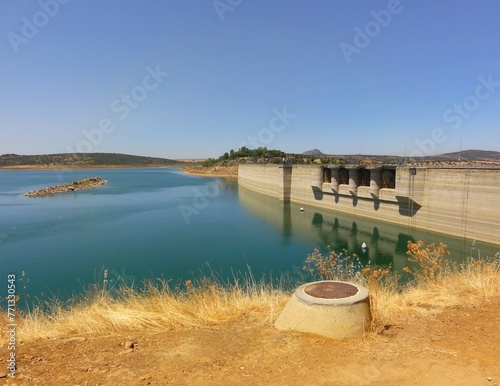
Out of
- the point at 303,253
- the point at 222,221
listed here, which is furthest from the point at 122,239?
the point at 303,253

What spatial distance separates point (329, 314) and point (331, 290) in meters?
0.54

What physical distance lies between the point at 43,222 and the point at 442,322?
30828 millimetres

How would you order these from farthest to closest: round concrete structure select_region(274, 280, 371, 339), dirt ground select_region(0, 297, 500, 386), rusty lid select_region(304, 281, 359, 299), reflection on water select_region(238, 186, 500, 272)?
1. reflection on water select_region(238, 186, 500, 272)
2. rusty lid select_region(304, 281, 359, 299)
3. round concrete structure select_region(274, 280, 371, 339)
4. dirt ground select_region(0, 297, 500, 386)

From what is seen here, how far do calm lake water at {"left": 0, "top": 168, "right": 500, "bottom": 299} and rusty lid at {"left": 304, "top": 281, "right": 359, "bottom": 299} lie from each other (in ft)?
29.2

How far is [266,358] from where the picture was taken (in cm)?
388

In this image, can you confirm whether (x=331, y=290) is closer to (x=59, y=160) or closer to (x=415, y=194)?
(x=415, y=194)

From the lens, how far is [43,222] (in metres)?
28.7

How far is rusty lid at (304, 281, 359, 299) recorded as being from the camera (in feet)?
15.1

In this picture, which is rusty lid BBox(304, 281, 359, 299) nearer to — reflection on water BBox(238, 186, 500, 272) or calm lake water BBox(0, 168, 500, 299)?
calm lake water BBox(0, 168, 500, 299)

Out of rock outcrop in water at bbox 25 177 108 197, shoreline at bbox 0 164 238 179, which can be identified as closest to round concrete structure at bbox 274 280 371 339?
rock outcrop in water at bbox 25 177 108 197

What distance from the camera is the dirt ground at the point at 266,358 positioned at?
11.3 ft

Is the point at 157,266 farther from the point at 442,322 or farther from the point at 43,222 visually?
the point at 43,222

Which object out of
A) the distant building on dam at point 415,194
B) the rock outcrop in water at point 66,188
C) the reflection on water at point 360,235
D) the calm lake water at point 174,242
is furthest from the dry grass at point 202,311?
the rock outcrop in water at point 66,188

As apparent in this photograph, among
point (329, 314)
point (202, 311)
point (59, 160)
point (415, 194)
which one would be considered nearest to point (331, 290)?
point (329, 314)
